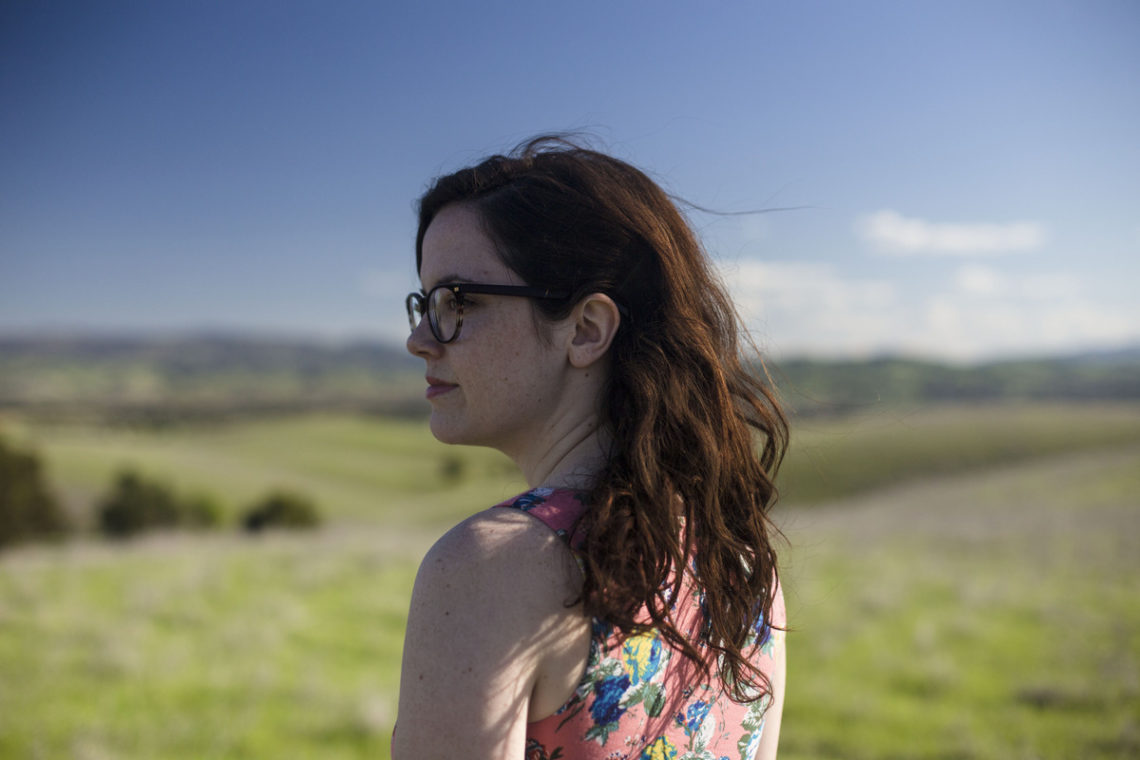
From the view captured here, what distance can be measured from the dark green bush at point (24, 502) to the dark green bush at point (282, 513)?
937cm

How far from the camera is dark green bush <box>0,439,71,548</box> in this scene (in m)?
33.4

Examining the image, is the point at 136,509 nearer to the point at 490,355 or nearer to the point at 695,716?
the point at 490,355

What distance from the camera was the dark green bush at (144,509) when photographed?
42875 millimetres

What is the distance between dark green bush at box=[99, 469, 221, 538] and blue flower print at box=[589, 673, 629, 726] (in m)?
46.1

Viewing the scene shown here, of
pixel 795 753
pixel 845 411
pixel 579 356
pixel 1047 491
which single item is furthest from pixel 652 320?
pixel 1047 491

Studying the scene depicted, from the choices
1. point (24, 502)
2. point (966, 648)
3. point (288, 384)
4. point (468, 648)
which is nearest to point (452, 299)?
point (468, 648)

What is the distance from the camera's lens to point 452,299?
1.52 m

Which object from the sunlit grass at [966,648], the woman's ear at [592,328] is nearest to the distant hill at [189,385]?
the sunlit grass at [966,648]

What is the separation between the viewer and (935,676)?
714cm

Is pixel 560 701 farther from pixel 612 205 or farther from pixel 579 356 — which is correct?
pixel 612 205

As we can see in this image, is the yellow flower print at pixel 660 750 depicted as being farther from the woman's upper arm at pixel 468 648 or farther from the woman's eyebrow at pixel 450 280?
the woman's eyebrow at pixel 450 280

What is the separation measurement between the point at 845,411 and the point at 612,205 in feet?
4.08

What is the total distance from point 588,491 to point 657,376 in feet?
0.92

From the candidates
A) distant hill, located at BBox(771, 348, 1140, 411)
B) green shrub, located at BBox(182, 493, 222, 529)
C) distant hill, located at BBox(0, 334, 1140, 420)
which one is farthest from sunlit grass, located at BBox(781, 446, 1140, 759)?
distant hill, located at BBox(771, 348, 1140, 411)
